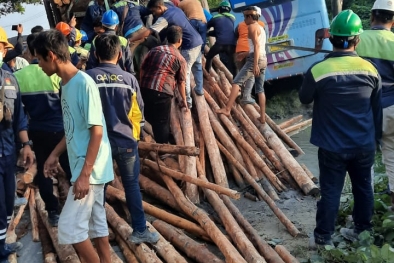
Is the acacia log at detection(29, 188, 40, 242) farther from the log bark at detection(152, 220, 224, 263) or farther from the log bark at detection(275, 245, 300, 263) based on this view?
the log bark at detection(275, 245, 300, 263)

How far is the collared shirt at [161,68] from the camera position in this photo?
18.2ft

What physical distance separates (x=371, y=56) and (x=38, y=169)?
348 centimetres

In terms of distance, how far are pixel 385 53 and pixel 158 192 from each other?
284 cm

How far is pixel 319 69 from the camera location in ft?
12.2

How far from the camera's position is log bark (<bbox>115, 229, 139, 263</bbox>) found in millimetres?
3865

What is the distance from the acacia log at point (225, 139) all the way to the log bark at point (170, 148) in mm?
1146

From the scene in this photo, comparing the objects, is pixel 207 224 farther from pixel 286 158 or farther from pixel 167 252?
pixel 286 158

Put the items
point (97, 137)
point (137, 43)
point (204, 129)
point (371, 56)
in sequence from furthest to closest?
point (137, 43)
point (204, 129)
point (371, 56)
point (97, 137)

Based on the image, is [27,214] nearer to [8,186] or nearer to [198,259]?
[8,186]

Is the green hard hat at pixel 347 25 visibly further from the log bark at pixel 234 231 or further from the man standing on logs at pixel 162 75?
the man standing on logs at pixel 162 75

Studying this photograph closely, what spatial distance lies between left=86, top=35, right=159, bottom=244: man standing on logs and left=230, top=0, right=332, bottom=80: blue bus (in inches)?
213

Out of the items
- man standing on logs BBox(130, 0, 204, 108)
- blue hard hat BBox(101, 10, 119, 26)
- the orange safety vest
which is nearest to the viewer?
blue hard hat BBox(101, 10, 119, 26)

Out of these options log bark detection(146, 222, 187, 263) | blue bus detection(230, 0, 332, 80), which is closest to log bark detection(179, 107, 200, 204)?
log bark detection(146, 222, 187, 263)

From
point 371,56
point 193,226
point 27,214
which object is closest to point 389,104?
point 371,56
